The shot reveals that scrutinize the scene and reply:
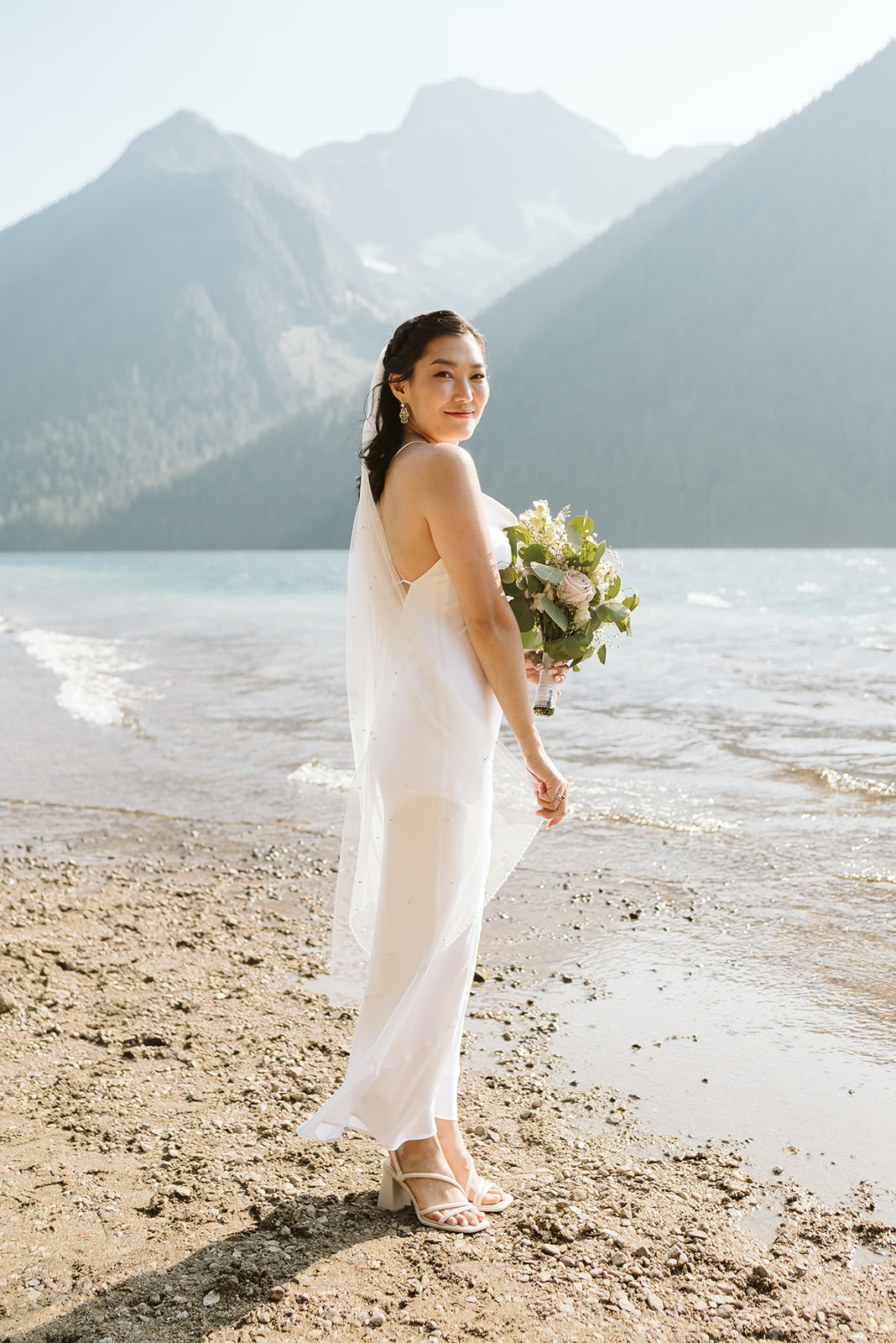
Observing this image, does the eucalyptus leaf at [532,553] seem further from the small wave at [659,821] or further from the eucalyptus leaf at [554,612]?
the small wave at [659,821]

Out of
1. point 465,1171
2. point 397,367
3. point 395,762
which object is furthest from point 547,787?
point 397,367

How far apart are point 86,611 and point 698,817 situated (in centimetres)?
3433

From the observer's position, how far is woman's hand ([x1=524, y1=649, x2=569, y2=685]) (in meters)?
3.07

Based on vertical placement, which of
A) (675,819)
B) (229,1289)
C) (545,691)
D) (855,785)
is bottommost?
(229,1289)

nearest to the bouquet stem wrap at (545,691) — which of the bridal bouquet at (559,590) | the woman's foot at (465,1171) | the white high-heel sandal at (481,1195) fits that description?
the bridal bouquet at (559,590)

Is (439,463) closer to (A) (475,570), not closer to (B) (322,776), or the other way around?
(A) (475,570)

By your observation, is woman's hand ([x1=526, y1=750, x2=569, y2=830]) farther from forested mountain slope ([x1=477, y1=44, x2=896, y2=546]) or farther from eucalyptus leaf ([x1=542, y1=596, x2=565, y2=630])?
forested mountain slope ([x1=477, y1=44, x2=896, y2=546])

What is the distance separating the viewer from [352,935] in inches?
123

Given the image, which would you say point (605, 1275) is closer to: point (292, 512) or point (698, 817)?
point (698, 817)

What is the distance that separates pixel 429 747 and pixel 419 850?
0.95 ft

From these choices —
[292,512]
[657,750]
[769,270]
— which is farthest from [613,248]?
[657,750]

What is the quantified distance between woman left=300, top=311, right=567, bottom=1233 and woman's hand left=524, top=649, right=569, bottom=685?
10.6 inches

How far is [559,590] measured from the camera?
2953 mm

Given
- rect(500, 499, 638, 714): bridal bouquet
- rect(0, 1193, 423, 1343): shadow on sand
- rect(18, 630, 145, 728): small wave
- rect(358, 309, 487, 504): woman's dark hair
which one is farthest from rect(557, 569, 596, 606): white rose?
rect(18, 630, 145, 728): small wave
